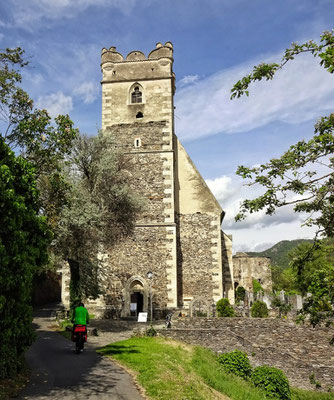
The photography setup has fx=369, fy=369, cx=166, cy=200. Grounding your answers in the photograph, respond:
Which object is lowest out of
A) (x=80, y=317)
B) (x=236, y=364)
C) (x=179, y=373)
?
(x=236, y=364)

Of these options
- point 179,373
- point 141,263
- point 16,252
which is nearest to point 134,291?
point 141,263

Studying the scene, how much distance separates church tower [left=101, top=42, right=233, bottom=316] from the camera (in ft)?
75.3

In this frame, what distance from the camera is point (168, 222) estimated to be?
23344mm

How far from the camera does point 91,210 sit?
1655cm

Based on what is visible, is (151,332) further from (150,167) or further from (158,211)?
(150,167)

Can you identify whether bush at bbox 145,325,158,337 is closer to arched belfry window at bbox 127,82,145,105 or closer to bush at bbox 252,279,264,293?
arched belfry window at bbox 127,82,145,105

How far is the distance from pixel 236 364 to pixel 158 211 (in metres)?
11.7

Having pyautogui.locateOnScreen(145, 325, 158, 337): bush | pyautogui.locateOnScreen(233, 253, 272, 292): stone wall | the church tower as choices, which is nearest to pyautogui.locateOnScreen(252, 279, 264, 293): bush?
pyautogui.locateOnScreen(233, 253, 272, 292): stone wall

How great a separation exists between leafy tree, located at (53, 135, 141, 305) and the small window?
24.4ft

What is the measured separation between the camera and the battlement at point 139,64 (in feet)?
86.0

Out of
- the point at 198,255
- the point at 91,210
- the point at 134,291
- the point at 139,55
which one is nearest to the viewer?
the point at 91,210

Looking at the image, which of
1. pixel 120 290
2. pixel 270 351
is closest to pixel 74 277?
pixel 120 290

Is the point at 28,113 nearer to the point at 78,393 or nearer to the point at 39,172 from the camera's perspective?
the point at 39,172

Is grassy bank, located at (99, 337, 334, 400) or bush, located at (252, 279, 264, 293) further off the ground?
bush, located at (252, 279, 264, 293)
